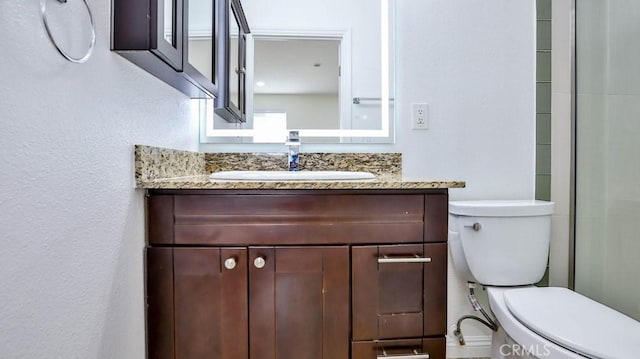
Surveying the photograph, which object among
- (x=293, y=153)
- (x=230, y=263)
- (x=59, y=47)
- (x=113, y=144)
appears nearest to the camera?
(x=59, y=47)

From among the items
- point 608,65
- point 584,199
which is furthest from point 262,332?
point 608,65

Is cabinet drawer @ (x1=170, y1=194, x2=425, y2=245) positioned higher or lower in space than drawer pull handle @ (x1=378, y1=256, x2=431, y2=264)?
higher

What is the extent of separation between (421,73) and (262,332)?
4.16ft

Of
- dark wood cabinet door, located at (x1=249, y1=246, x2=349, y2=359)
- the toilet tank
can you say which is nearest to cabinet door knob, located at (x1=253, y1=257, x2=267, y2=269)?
dark wood cabinet door, located at (x1=249, y1=246, x2=349, y2=359)

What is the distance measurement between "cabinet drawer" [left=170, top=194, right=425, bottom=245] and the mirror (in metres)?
0.64

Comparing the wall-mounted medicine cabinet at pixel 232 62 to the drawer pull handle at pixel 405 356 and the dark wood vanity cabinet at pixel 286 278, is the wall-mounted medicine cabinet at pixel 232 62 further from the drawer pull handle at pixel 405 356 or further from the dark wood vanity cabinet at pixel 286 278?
the drawer pull handle at pixel 405 356

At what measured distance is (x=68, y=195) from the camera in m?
0.68

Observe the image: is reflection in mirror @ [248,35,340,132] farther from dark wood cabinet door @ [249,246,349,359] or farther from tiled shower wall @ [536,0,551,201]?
tiled shower wall @ [536,0,551,201]

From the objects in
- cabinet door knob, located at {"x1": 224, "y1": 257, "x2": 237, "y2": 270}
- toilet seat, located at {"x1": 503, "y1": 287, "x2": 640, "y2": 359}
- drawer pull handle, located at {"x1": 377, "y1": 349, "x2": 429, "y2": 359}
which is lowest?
drawer pull handle, located at {"x1": 377, "y1": 349, "x2": 429, "y2": 359}

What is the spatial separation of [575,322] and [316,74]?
4.26 ft

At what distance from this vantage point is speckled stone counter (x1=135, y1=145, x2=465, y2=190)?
96 cm

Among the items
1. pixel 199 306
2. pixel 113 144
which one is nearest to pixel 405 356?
pixel 199 306

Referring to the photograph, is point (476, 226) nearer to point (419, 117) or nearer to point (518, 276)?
A: point (518, 276)

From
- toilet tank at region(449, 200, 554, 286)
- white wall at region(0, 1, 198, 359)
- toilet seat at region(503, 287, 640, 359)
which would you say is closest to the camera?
white wall at region(0, 1, 198, 359)
